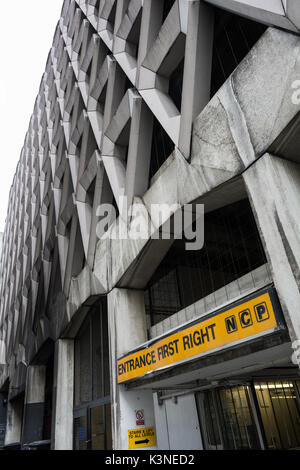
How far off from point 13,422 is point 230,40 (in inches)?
1256

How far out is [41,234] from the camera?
22688 mm

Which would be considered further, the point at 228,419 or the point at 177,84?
the point at 228,419

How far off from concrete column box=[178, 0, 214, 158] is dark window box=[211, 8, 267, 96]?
3.40ft

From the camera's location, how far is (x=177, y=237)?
28.4ft

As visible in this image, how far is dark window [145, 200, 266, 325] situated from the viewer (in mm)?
10133

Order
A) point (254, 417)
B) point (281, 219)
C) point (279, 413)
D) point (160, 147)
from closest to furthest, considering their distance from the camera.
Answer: point (281, 219) → point (254, 417) → point (279, 413) → point (160, 147)

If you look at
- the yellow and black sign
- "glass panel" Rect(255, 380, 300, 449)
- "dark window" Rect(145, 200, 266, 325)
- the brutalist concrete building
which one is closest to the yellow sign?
the brutalist concrete building

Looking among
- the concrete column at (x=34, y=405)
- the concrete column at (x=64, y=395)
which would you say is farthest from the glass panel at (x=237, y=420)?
the concrete column at (x=34, y=405)

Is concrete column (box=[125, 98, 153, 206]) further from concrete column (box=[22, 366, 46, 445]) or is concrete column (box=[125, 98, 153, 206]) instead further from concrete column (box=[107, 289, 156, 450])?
concrete column (box=[22, 366, 46, 445])

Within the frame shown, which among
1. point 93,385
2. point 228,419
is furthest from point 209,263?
point 93,385

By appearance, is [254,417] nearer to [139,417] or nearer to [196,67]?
[139,417]

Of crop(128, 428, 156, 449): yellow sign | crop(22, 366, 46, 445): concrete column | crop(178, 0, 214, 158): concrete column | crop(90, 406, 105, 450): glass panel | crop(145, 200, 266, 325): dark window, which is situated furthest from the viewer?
crop(22, 366, 46, 445): concrete column

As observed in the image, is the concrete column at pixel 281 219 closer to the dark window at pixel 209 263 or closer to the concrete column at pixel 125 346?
the dark window at pixel 209 263
